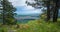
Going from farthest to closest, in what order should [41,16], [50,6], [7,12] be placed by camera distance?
[41,16]
[50,6]
[7,12]

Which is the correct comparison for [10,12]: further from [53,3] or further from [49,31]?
[49,31]

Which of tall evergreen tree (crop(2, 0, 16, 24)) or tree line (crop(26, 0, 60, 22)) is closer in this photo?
tall evergreen tree (crop(2, 0, 16, 24))

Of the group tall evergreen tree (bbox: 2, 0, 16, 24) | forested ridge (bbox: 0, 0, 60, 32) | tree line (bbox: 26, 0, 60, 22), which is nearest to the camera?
forested ridge (bbox: 0, 0, 60, 32)

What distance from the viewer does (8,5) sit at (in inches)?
459

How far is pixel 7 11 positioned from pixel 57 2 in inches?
147

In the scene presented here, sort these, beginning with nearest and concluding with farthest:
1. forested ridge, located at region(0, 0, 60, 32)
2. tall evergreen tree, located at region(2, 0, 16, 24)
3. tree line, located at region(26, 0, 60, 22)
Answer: forested ridge, located at region(0, 0, 60, 32) → tall evergreen tree, located at region(2, 0, 16, 24) → tree line, located at region(26, 0, 60, 22)

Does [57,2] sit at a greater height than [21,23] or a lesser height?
greater

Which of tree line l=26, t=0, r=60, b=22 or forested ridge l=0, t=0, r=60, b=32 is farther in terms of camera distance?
tree line l=26, t=0, r=60, b=22

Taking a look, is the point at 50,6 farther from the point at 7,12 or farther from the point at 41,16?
the point at 7,12

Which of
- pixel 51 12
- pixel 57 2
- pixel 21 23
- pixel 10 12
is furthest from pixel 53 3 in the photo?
pixel 21 23

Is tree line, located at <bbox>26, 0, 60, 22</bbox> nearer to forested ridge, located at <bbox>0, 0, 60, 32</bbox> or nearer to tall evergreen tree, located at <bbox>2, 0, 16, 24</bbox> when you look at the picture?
forested ridge, located at <bbox>0, 0, 60, 32</bbox>

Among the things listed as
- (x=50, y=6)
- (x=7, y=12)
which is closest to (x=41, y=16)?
(x=50, y=6)

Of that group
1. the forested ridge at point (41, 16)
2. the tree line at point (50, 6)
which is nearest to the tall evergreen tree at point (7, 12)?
the forested ridge at point (41, 16)

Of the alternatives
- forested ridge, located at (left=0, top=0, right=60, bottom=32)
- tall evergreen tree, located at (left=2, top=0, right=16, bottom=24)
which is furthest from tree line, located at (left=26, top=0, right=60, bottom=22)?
tall evergreen tree, located at (left=2, top=0, right=16, bottom=24)
